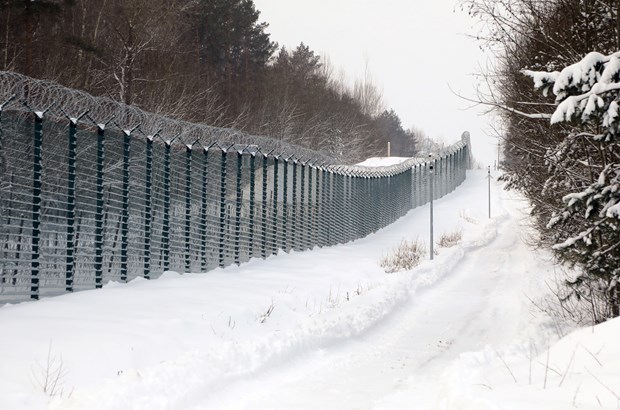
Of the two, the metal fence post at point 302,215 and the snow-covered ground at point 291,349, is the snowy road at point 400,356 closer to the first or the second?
the snow-covered ground at point 291,349

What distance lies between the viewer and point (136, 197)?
11367 mm

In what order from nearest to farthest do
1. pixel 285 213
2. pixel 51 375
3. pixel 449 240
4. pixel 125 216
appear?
pixel 51 375, pixel 125 216, pixel 285 213, pixel 449 240

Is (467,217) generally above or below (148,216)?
above

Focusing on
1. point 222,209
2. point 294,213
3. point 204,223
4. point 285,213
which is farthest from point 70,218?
point 294,213

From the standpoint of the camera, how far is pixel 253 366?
705 centimetres

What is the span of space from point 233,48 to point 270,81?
14.8 feet

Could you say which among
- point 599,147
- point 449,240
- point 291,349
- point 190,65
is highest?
point 190,65

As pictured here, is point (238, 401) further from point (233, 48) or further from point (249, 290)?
point (233, 48)

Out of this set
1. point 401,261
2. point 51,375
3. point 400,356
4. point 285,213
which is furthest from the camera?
point 285,213

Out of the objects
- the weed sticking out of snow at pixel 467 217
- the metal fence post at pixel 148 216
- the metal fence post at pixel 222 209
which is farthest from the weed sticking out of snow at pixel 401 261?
the weed sticking out of snow at pixel 467 217

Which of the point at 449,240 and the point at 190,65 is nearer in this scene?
the point at 449,240

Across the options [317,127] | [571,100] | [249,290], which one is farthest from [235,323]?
[317,127]

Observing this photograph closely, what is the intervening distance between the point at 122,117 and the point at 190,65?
28.7 m

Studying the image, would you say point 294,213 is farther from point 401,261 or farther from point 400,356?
point 400,356
